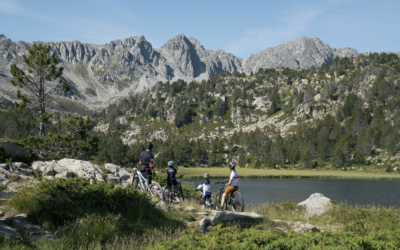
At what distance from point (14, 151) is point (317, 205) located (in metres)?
23.4

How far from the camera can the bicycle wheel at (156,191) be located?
1426 cm

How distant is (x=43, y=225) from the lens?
28.8 ft

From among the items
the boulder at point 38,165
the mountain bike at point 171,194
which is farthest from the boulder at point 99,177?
the mountain bike at point 171,194

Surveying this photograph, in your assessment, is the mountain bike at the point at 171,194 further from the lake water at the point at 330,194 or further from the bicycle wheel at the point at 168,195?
the lake water at the point at 330,194

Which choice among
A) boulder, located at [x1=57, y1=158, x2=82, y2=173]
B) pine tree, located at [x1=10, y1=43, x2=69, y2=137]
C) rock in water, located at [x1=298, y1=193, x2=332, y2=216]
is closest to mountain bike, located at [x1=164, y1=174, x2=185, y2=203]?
rock in water, located at [x1=298, y1=193, x2=332, y2=216]

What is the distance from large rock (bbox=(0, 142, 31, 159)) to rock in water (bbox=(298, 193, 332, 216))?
886 inches

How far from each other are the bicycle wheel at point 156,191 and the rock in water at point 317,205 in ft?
28.8

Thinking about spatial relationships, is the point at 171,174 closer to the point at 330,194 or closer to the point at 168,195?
A: the point at 168,195

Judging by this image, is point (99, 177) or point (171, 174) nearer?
point (171, 174)

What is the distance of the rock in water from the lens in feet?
50.7

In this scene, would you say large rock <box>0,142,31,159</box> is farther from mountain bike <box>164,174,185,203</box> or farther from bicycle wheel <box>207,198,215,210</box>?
bicycle wheel <box>207,198,215,210</box>

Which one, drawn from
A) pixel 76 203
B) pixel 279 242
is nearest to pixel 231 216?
pixel 279 242

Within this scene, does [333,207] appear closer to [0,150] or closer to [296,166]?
[0,150]

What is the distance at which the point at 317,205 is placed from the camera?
1596 centimetres
